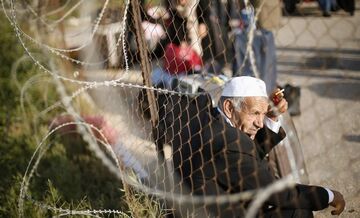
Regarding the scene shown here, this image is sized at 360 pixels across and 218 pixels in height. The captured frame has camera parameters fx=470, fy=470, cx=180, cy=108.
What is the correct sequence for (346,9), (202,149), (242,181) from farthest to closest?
(346,9), (202,149), (242,181)

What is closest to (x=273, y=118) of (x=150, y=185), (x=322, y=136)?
(x=150, y=185)

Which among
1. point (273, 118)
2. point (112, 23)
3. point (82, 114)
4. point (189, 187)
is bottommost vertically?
point (82, 114)

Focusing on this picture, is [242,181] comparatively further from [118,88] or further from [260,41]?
[260,41]

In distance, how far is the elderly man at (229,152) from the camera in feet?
7.18

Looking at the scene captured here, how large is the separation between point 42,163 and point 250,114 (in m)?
2.33

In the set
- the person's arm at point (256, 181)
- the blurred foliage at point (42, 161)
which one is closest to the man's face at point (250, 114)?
the person's arm at point (256, 181)

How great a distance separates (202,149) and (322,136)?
220 centimetres

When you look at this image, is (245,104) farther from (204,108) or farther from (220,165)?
(220,165)

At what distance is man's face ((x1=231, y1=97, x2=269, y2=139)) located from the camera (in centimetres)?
240

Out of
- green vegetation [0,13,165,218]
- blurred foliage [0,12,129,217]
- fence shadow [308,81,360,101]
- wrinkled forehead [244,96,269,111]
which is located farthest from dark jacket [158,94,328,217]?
fence shadow [308,81,360,101]

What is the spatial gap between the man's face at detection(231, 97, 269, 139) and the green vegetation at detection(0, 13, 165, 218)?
0.68 metres

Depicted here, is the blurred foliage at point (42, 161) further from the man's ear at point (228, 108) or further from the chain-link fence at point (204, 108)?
the man's ear at point (228, 108)

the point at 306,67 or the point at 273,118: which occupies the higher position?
the point at 273,118

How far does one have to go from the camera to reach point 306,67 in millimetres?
5789
